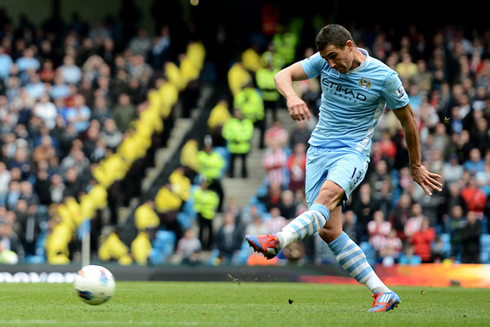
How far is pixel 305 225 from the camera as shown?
7066mm

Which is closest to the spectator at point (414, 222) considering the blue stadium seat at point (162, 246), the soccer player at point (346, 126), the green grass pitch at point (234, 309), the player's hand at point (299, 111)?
the blue stadium seat at point (162, 246)

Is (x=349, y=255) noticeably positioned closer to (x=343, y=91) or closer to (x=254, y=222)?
(x=343, y=91)

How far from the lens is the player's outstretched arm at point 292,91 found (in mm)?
6934

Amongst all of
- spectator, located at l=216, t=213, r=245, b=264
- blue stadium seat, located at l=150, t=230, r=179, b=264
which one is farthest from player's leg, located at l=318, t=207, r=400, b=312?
blue stadium seat, located at l=150, t=230, r=179, b=264

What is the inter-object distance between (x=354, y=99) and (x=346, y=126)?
26 centimetres

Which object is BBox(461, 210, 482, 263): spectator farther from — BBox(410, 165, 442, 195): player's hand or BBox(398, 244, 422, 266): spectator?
BBox(410, 165, 442, 195): player's hand

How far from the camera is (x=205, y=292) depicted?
1108 cm

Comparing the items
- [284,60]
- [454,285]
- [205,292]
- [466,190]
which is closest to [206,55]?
[284,60]

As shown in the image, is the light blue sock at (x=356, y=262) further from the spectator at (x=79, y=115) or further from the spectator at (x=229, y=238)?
the spectator at (x=79, y=115)

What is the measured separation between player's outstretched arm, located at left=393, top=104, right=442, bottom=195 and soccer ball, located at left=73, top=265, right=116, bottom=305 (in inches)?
113

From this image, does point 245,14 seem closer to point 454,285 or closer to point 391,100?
point 454,285

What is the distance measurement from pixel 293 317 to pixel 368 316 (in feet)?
2.10

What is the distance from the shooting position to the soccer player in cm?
747

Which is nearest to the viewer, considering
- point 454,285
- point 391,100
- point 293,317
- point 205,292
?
point 293,317
